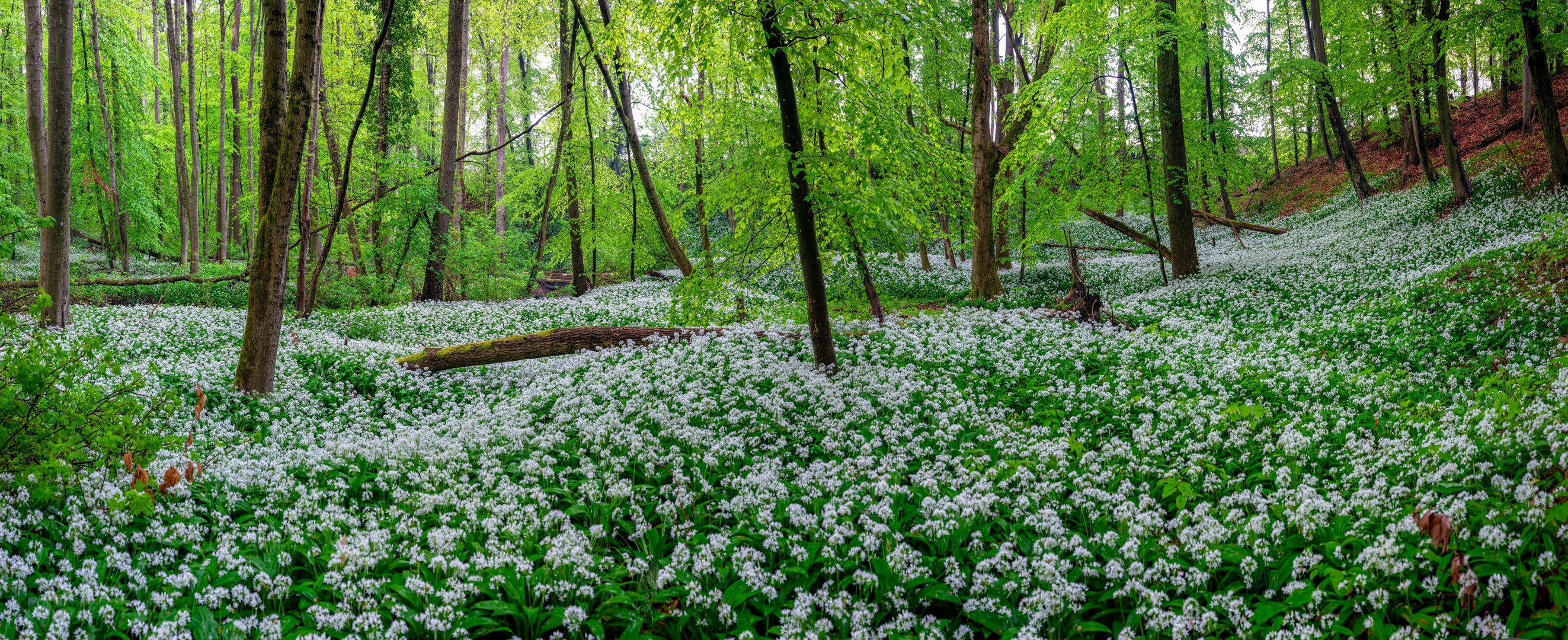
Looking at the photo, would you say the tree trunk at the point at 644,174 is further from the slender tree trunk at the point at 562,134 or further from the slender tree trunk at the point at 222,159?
the slender tree trunk at the point at 222,159

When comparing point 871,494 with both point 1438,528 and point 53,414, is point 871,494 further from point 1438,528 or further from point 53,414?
point 53,414

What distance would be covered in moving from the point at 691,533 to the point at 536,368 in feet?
17.1

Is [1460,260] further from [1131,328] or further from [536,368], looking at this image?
[536,368]

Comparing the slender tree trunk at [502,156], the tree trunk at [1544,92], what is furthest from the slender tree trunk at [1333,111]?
the slender tree trunk at [502,156]

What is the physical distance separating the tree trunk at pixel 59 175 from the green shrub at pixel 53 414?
691 centimetres

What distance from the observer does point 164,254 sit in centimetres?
2855

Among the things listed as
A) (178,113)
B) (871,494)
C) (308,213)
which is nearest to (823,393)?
(871,494)

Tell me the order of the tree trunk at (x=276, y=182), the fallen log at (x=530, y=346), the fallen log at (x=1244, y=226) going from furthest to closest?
the fallen log at (x=1244, y=226) < the fallen log at (x=530, y=346) < the tree trunk at (x=276, y=182)

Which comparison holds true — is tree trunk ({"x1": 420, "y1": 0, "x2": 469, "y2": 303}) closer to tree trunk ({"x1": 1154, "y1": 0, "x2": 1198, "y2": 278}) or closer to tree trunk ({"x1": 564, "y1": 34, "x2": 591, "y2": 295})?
tree trunk ({"x1": 564, "y1": 34, "x2": 591, "y2": 295})

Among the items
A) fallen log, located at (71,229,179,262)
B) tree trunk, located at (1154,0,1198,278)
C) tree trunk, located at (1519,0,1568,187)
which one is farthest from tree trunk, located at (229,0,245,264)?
tree trunk, located at (1519,0,1568,187)

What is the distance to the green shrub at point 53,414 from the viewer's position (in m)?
3.89

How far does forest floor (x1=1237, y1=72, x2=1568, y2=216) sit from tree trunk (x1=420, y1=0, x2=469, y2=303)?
23.3 metres

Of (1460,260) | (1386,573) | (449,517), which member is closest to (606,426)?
(449,517)

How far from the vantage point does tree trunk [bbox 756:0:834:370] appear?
685cm
